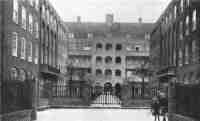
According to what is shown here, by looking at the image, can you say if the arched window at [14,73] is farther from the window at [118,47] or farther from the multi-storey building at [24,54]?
the window at [118,47]

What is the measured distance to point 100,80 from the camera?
53062 mm

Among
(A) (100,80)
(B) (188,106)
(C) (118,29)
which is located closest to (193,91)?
(B) (188,106)

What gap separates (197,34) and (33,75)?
44.6 feet

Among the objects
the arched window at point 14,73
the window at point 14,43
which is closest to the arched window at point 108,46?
the window at point 14,43

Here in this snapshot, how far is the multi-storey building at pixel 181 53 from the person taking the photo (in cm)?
1279

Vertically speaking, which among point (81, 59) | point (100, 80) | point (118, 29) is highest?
point (118, 29)

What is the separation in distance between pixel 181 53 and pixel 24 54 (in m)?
14.0

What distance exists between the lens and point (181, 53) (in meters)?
28.1

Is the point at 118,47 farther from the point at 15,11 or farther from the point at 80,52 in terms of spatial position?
the point at 15,11

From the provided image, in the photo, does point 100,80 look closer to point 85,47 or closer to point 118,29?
point 85,47

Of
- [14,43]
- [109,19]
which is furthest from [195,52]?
[109,19]

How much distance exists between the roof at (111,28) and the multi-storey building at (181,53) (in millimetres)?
20148

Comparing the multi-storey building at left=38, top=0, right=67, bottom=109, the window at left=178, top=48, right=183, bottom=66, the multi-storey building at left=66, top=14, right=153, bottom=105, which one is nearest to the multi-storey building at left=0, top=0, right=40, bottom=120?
the multi-storey building at left=38, top=0, right=67, bottom=109

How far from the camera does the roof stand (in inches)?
2282
